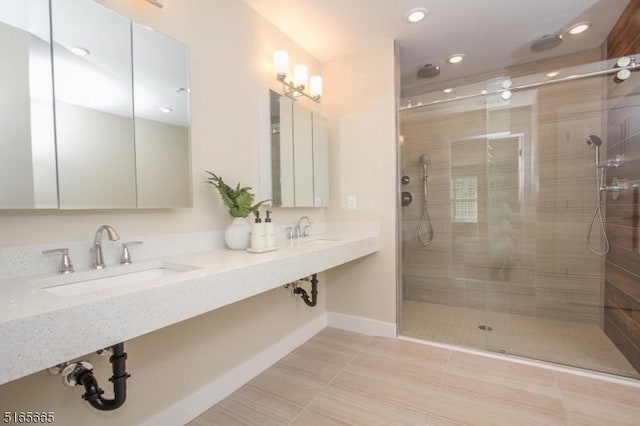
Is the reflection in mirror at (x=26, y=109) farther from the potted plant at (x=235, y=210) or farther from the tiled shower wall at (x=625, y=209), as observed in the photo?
the tiled shower wall at (x=625, y=209)

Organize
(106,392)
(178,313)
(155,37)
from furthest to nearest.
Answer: (155,37) < (106,392) < (178,313)

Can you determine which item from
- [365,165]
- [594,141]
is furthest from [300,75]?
[594,141]

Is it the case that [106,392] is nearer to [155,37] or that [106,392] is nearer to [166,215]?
[166,215]

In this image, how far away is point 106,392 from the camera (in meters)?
1.25

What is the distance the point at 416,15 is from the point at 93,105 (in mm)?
2041

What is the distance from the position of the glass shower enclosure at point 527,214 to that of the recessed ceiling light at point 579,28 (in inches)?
12.4

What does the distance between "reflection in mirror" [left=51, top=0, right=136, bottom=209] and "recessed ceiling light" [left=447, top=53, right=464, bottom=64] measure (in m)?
2.59

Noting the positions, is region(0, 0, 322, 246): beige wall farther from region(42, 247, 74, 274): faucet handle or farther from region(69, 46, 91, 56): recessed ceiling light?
region(69, 46, 91, 56): recessed ceiling light

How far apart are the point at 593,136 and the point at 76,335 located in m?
3.42

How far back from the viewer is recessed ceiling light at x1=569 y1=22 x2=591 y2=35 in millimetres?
2273

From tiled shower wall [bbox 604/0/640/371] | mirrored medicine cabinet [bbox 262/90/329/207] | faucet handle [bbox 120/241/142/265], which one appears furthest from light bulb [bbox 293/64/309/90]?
tiled shower wall [bbox 604/0/640/371]

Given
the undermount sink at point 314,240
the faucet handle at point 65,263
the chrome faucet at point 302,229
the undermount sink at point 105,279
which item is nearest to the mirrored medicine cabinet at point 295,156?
the chrome faucet at point 302,229

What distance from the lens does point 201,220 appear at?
1.66m

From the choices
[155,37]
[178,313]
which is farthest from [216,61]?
[178,313]
